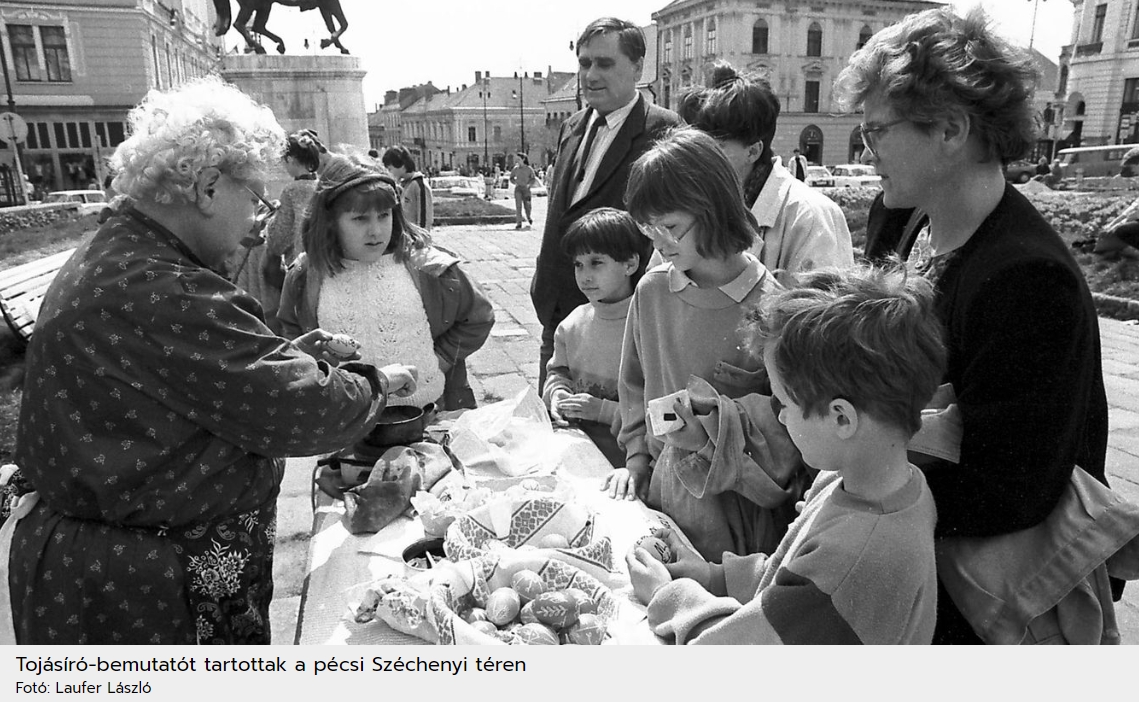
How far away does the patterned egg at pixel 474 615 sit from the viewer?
4.99ft

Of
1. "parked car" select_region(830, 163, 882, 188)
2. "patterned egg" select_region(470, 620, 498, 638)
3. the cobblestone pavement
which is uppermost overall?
"patterned egg" select_region(470, 620, 498, 638)

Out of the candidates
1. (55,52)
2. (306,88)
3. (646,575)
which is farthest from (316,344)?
(55,52)

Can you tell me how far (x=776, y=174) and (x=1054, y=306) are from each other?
1501 millimetres

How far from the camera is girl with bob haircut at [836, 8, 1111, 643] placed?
125 cm

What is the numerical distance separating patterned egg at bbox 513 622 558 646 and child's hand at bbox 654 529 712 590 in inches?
12.6

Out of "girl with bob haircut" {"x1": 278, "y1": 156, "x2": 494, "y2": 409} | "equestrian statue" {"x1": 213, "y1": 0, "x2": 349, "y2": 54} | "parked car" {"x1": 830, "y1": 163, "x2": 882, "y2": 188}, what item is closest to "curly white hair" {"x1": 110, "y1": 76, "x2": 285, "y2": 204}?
"girl with bob haircut" {"x1": 278, "y1": 156, "x2": 494, "y2": 409}

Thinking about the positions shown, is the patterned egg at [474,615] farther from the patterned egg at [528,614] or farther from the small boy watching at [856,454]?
the small boy watching at [856,454]

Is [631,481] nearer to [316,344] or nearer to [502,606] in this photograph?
[502,606]

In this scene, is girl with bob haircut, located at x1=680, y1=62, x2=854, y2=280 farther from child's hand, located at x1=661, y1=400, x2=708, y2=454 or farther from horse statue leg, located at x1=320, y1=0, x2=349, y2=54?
horse statue leg, located at x1=320, y1=0, x2=349, y2=54

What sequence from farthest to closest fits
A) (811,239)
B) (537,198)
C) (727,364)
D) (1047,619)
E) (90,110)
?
1. (90,110)
2. (537,198)
3. (811,239)
4. (727,364)
5. (1047,619)

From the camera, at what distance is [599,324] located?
8.69ft
